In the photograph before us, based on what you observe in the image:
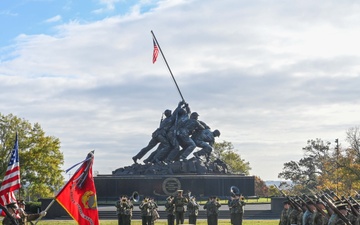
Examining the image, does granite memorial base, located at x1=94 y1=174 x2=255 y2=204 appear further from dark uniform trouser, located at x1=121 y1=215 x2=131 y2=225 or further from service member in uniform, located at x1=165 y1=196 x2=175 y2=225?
dark uniform trouser, located at x1=121 y1=215 x2=131 y2=225

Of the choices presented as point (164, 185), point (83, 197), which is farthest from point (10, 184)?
point (164, 185)

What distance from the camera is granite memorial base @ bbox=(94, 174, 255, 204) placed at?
53156 millimetres

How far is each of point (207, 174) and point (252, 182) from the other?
3407 mm

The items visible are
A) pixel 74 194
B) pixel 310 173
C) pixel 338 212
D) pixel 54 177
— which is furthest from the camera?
pixel 310 173

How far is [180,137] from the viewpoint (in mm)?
56594

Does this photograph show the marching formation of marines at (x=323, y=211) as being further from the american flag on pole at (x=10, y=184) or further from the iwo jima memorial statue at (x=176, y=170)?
the iwo jima memorial statue at (x=176, y=170)

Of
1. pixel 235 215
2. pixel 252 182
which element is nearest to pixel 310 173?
pixel 252 182

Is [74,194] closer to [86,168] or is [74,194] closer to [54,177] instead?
[86,168]

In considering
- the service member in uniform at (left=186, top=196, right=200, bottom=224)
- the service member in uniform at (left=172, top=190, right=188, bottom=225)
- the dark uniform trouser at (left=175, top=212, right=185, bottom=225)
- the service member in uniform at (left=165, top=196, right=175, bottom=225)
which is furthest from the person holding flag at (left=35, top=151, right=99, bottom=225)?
the service member in uniform at (left=186, top=196, right=200, bottom=224)

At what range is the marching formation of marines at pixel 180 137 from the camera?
186 feet

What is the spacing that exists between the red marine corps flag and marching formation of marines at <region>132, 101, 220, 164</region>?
3968cm

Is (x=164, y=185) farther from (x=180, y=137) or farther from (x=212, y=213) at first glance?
(x=212, y=213)

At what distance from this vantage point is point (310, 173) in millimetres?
98000

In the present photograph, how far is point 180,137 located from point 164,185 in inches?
194
